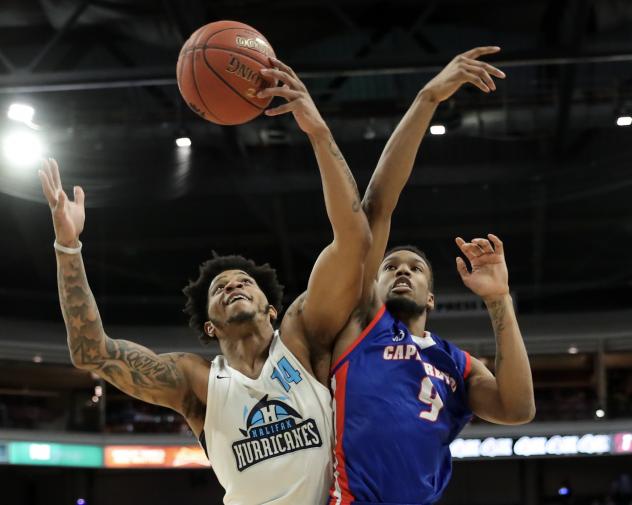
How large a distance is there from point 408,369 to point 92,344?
1.19 m

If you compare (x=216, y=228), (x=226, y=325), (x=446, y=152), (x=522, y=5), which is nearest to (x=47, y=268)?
(x=216, y=228)

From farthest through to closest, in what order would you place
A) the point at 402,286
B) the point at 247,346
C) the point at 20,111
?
1. the point at 20,111
2. the point at 247,346
3. the point at 402,286

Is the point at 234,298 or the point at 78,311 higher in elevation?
the point at 234,298

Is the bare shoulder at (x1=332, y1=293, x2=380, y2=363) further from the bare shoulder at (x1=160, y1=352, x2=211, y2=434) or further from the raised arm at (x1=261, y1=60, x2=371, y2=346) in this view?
the bare shoulder at (x1=160, y1=352, x2=211, y2=434)

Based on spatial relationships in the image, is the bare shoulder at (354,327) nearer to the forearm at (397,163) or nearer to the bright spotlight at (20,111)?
the forearm at (397,163)

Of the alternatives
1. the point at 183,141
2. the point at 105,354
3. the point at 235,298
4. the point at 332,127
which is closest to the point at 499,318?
the point at 235,298

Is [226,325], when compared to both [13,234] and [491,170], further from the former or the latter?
[13,234]

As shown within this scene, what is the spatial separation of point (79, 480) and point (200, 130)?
11.1 m

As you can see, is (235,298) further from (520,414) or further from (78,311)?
(520,414)

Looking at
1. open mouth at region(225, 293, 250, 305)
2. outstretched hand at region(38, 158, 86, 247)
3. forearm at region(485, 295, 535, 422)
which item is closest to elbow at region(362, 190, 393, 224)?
forearm at region(485, 295, 535, 422)

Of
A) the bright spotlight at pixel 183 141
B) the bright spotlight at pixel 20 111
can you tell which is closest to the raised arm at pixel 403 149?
the bright spotlight at pixel 20 111

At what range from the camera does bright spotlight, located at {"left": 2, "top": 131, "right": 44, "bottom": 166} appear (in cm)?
1456

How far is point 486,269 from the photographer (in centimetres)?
380

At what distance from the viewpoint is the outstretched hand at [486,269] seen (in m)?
3.76
